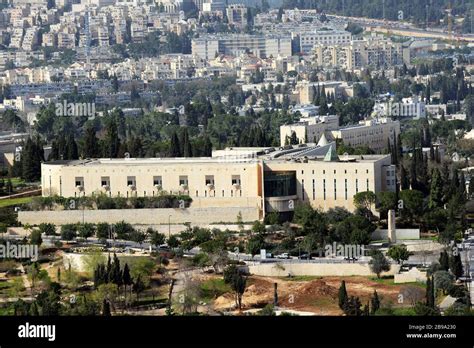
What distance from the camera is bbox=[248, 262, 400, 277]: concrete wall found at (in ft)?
43.0

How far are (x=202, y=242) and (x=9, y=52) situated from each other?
36660 mm

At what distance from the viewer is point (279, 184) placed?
1603cm

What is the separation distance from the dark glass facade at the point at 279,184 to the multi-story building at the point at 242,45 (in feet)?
115

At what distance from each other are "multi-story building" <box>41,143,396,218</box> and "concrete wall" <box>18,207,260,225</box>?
0.11 metres

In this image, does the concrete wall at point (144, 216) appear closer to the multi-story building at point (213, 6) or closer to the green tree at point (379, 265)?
the green tree at point (379, 265)

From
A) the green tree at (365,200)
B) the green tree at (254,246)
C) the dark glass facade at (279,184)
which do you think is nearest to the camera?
the green tree at (254,246)

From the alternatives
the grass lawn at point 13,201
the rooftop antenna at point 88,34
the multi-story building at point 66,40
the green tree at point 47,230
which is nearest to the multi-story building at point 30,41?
the multi-story building at point 66,40

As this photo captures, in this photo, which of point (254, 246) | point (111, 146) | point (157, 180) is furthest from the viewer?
point (111, 146)

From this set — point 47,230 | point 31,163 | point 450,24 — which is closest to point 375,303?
point 47,230

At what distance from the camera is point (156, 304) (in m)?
11.7

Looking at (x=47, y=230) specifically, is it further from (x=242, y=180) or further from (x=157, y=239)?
(x=242, y=180)

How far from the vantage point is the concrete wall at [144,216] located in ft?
51.3

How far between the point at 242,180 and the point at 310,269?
9.77ft
